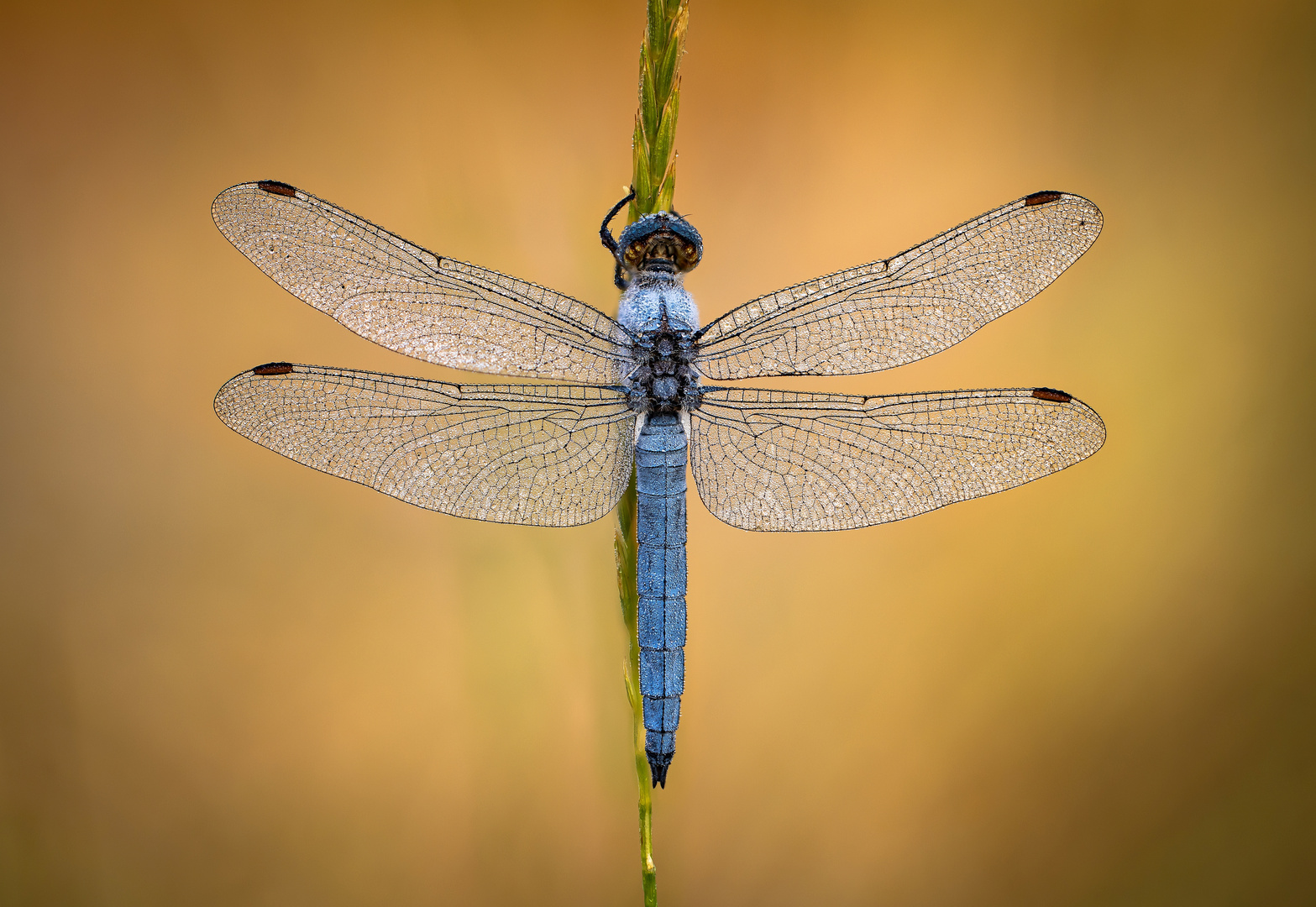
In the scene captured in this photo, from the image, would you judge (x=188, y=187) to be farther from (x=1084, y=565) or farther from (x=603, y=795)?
(x=1084, y=565)

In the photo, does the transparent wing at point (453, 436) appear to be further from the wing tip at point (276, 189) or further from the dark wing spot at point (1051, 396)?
the dark wing spot at point (1051, 396)

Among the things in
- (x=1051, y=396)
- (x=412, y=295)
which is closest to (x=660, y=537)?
(x=412, y=295)

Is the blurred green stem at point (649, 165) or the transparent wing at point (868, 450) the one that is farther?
the transparent wing at point (868, 450)

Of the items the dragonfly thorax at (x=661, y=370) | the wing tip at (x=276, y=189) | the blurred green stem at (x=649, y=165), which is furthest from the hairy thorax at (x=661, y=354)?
the wing tip at (x=276, y=189)

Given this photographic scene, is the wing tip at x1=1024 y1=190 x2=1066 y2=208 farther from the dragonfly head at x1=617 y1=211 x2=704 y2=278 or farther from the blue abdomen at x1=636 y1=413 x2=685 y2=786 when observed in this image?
the blue abdomen at x1=636 y1=413 x2=685 y2=786

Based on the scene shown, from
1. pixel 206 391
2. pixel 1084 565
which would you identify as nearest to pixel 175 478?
pixel 206 391

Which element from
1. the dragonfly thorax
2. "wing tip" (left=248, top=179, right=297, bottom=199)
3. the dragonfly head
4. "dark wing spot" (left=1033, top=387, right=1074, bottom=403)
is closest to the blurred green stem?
the dragonfly head

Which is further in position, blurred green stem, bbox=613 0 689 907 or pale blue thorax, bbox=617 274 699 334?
pale blue thorax, bbox=617 274 699 334
